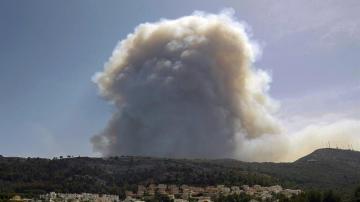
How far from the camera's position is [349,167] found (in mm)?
143750

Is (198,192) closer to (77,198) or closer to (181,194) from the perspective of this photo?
(181,194)

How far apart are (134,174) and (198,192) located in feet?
66.5

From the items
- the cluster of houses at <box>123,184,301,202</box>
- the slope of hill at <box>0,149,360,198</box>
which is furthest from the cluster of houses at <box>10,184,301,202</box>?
the slope of hill at <box>0,149,360,198</box>

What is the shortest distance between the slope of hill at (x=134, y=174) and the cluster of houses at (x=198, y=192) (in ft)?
12.3

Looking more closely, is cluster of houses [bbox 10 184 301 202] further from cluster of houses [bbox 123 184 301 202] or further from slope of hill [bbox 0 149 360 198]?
slope of hill [bbox 0 149 360 198]

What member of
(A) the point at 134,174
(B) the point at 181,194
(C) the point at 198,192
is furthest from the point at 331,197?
(A) the point at 134,174

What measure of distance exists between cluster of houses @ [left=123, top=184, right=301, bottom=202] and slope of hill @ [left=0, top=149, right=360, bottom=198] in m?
3.75

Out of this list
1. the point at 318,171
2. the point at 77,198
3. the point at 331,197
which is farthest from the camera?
the point at 318,171

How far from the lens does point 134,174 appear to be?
109 metres

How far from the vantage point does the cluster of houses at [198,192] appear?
84287mm

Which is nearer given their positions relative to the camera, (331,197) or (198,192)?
(331,197)

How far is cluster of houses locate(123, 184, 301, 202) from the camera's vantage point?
3318 inches

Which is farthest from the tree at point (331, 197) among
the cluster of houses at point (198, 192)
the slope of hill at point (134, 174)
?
the slope of hill at point (134, 174)

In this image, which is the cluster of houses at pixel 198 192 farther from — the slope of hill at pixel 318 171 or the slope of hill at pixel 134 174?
the slope of hill at pixel 318 171
